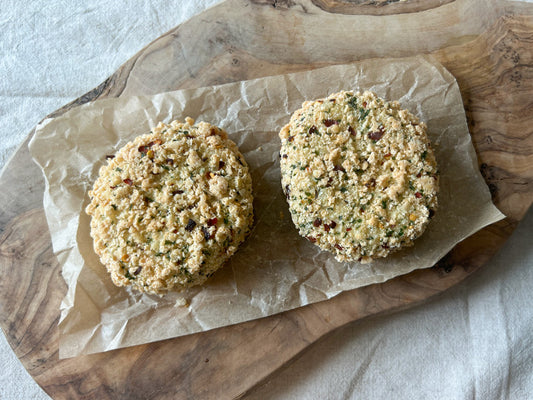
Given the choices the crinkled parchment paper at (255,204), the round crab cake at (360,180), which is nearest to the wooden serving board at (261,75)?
the crinkled parchment paper at (255,204)

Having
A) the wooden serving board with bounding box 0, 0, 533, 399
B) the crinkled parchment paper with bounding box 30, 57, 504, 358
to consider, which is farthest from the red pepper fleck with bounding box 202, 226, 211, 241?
the wooden serving board with bounding box 0, 0, 533, 399

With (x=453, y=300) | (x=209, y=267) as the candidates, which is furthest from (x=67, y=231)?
(x=453, y=300)

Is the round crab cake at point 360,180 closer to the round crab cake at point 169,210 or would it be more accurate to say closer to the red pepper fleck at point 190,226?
the round crab cake at point 169,210

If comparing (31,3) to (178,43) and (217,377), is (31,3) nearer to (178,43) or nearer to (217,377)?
(178,43)

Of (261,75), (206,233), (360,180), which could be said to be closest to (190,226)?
(206,233)

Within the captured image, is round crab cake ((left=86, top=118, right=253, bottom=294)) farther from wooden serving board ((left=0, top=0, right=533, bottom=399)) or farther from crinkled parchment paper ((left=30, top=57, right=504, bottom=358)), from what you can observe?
→ wooden serving board ((left=0, top=0, right=533, bottom=399))

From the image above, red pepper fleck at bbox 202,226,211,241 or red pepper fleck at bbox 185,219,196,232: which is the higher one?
red pepper fleck at bbox 185,219,196,232

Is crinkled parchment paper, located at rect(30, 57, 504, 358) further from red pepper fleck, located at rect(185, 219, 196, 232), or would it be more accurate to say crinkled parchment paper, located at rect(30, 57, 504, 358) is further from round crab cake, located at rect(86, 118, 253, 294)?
red pepper fleck, located at rect(185, 219, 196, 232)

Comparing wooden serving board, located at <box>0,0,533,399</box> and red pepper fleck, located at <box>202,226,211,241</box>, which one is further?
wooden serving board, located at <box>0,0,533,399</box>
